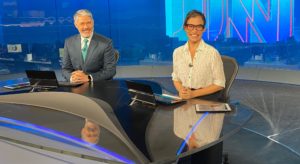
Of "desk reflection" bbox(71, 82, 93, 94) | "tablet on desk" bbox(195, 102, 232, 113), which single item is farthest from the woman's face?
"desk reflection" bbox(71, 82, 93, 94)

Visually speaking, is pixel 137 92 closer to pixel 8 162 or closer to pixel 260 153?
pixel 8 162

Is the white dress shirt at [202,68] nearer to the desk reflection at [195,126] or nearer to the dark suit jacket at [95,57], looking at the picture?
the desk reflection at [195,126]

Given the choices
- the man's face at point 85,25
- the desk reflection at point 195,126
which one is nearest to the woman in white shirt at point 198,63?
the desk reflection at point 195,126

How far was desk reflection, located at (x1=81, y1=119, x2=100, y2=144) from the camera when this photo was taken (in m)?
1.44

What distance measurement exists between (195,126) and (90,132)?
48 cm

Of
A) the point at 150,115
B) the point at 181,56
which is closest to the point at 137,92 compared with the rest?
the point at 150,115

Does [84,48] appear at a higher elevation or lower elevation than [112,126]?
higher

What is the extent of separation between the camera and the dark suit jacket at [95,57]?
3049 millimetres

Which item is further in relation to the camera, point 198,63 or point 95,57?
point 95,57

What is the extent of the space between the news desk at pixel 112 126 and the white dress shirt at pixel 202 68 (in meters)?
0.41

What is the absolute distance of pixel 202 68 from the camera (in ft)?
8.26

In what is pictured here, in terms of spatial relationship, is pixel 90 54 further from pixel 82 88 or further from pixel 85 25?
pixel 82 88

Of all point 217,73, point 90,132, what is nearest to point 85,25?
point 217,73

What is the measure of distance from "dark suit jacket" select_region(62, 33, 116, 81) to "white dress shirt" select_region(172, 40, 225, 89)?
2.54ft
